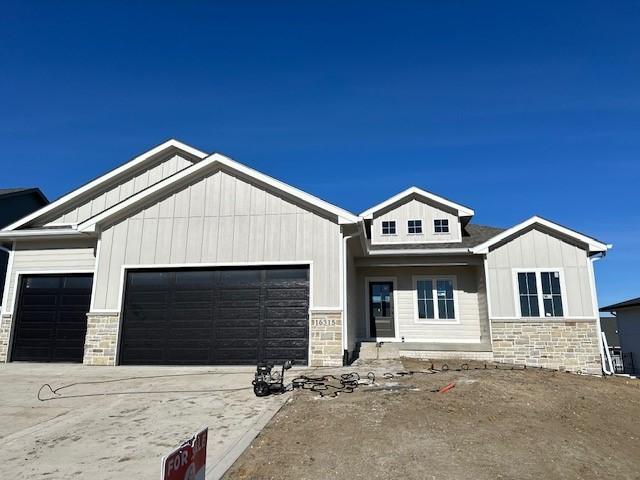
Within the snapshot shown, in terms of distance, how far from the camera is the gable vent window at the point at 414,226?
1689 cm

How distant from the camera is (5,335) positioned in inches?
496

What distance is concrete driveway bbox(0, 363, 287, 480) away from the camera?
179 inches

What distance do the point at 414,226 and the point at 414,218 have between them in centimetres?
32

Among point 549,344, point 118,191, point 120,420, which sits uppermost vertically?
point 118,191

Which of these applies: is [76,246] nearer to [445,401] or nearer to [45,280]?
[45,280]

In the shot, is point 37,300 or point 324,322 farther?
point 37,300

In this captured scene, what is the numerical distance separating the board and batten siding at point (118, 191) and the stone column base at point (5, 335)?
3.33 m

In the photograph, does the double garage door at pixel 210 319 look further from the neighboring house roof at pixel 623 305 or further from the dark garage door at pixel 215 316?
the neighboring house roof at pixel 623 305

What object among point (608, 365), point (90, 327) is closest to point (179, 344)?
point (90, 327)

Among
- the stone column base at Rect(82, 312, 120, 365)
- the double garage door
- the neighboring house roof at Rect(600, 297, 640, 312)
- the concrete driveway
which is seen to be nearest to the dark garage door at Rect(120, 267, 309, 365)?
the double garage door

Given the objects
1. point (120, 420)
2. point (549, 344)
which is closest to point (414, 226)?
point (549, 344)

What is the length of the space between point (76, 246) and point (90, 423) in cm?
835

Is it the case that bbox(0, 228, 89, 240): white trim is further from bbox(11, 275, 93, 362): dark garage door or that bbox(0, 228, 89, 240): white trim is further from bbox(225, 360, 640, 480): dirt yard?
bbox(225, 360, 640, 480): dirt yard

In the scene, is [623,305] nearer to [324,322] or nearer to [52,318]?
[324,322]
